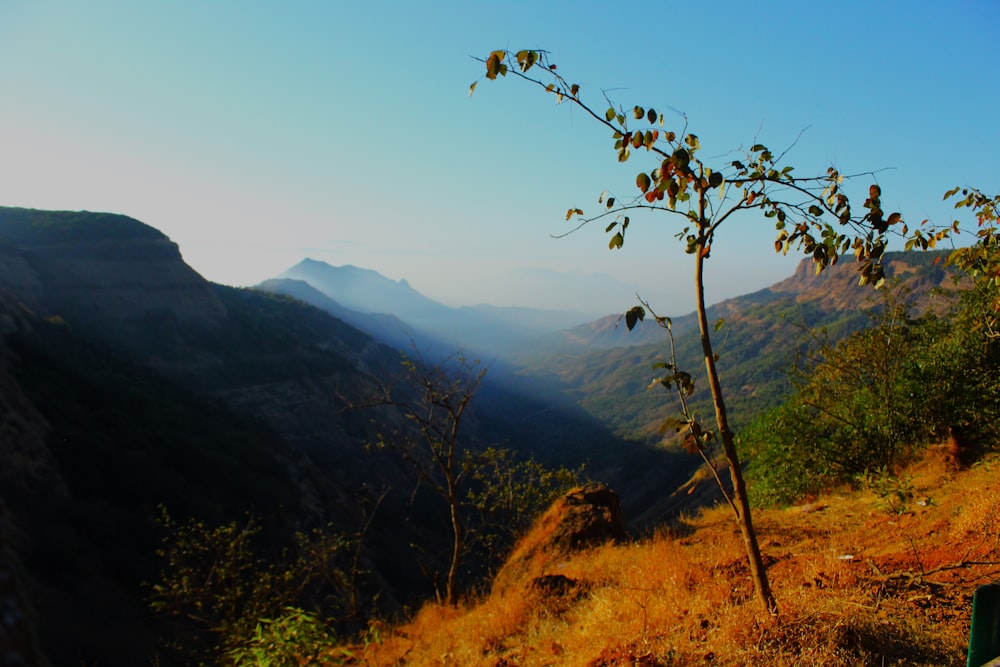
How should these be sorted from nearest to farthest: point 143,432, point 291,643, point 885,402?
point 291,643 → point 885,402 → point 143,432

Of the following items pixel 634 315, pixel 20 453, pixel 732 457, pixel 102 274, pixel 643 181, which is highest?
pixel 102 274

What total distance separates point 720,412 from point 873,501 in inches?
284

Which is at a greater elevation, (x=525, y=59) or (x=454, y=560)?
(x=525, y=59)

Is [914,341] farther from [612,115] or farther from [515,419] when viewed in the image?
[515,419]

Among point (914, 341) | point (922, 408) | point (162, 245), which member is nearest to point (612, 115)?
point (922, 408)

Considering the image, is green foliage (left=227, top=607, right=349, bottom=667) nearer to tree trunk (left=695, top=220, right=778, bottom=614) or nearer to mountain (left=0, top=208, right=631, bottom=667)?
mountain (left=0, top=208, right=631, bottom=667)

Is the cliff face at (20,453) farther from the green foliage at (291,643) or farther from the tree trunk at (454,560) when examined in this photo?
the green foliage at (291,643)

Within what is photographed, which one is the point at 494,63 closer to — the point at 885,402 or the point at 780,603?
the point at 780,603

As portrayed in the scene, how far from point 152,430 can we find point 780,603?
151ft

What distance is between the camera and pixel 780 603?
427 centimetres

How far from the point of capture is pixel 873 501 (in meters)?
8.94

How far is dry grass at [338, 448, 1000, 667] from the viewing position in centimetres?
374

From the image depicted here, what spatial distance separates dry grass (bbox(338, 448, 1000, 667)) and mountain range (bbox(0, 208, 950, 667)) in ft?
9.09

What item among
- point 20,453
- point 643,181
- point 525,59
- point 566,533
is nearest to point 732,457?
point 643,181
